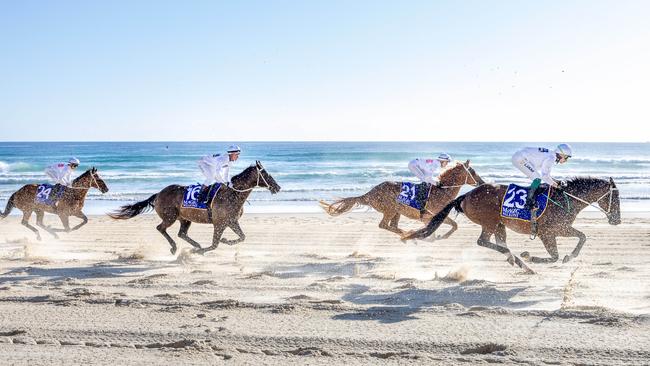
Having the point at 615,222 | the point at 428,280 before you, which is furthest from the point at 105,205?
the point at 615,222

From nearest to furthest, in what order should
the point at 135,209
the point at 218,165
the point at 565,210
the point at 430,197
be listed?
1. the point at 565,210
2. the point at 218,165
3. the point at 430,197
4. the point at 135,209

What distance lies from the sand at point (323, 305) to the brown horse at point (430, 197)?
1.93ft

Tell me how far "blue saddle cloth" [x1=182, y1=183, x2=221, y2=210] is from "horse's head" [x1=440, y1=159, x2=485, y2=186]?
4.37 m

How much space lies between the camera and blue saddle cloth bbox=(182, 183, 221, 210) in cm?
1198

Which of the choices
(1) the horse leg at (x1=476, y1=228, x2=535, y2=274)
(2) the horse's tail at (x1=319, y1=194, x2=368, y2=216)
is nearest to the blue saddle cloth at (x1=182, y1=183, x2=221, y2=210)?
(2) the horse's tail at (x1=319, y1=194, x2=368, y2=216)

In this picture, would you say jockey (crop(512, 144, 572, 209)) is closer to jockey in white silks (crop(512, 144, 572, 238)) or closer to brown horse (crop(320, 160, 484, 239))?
jockey in white silks (crop(512, 144, 572, 238))

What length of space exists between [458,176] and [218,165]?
4.60 metres

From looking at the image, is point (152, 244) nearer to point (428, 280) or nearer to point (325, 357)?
point (428, 280)

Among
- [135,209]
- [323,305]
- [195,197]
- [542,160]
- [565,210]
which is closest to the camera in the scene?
[323,305]

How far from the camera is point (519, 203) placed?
389 inches

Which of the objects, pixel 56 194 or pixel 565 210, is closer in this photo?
pixel 565 210

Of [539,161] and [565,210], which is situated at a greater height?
[539,161]

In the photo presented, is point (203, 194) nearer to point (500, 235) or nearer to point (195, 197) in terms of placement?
point (195, 197)

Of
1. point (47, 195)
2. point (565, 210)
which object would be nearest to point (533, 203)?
point (565, 210)
